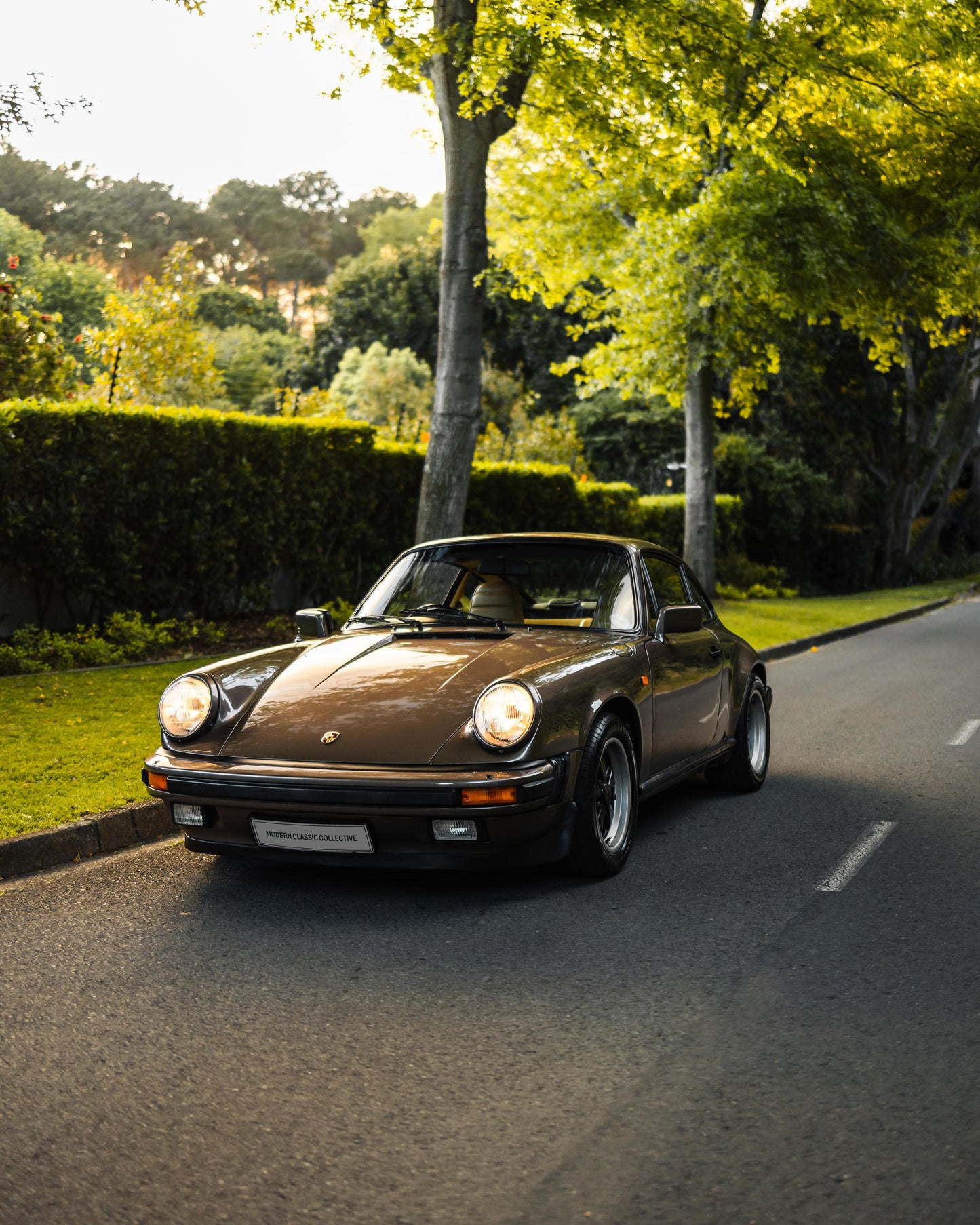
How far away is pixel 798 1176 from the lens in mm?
3043

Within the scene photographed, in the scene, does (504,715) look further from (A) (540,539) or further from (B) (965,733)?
(B) (965,733)

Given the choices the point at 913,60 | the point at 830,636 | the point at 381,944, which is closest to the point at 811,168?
the point at 913,60

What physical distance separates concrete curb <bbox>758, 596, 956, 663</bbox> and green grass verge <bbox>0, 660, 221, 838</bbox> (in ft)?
19.6

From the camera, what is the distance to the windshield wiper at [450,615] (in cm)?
633

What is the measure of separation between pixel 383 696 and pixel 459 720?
394mm

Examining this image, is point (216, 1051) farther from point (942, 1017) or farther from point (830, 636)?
point (830, 636)

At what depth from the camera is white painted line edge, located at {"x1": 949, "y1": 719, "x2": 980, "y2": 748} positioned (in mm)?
9516

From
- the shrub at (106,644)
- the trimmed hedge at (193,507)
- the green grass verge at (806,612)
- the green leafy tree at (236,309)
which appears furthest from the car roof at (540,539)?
the green leafy tree at (236,309)

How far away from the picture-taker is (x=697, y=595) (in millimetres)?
7578

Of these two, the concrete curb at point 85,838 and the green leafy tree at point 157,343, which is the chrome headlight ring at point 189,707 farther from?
the green leafy tree at point 157,343

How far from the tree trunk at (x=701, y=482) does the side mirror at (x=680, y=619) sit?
15.4 m

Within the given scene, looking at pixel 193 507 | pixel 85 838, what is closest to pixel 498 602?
pixel 85 838

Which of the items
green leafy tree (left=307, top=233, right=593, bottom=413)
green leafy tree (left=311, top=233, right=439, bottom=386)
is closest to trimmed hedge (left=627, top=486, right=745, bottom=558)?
green leafy tree (left=307, top=233, right=593, bottom=413)

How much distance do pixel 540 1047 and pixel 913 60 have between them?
18.6 meters
